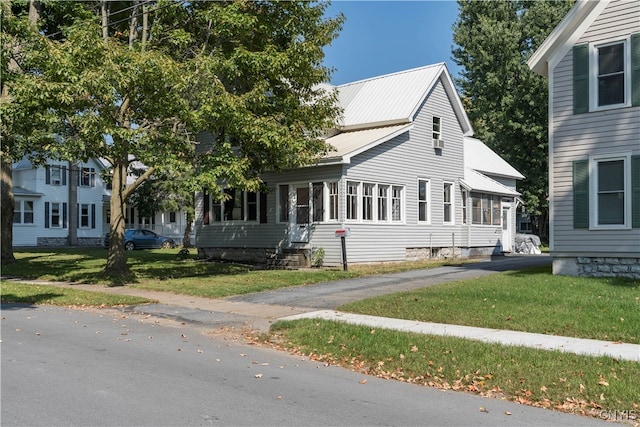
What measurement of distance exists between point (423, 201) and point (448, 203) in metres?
2.15

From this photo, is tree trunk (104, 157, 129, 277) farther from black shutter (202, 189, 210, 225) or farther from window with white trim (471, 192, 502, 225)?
window with white trim (471, 192, 502, 225)

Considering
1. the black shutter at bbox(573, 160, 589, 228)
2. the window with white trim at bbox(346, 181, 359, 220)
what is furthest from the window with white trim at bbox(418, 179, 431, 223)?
the black shutter at bbox(573, 160, 589, 228)

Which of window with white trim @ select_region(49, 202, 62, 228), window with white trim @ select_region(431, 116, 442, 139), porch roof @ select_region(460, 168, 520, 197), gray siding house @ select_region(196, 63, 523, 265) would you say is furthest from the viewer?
window with white trim @ select_region(49, 202, 62, 228)

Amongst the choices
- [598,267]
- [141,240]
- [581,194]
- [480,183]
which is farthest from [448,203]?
[141,240]

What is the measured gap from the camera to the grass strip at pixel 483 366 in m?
6.42

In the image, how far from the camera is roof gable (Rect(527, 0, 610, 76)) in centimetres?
1600

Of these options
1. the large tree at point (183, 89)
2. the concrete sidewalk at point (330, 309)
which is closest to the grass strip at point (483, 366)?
the concrete sidewalk at point (330, 309)

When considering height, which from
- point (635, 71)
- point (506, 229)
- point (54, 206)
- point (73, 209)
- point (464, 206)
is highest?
point (635, 71)

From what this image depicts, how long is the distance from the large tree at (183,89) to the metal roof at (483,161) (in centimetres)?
1177

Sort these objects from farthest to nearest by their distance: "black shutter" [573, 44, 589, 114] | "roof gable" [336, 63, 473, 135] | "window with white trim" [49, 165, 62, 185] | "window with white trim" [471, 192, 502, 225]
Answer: "window with white trim" [49, 165, 62, 185] → "window with white trim" [471, 192, 502, 225] → "roof gable" [336, 63, 473, 135] → "black shutter" [573, 44, 589, 114]

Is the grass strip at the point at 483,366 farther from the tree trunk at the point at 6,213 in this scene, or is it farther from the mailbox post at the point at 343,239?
the tree trunk at the point at 6,213

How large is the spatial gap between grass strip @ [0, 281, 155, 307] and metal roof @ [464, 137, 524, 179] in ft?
66.4

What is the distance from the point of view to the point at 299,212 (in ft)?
73.4

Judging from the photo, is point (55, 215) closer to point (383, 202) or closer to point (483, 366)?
point (383, 202)
